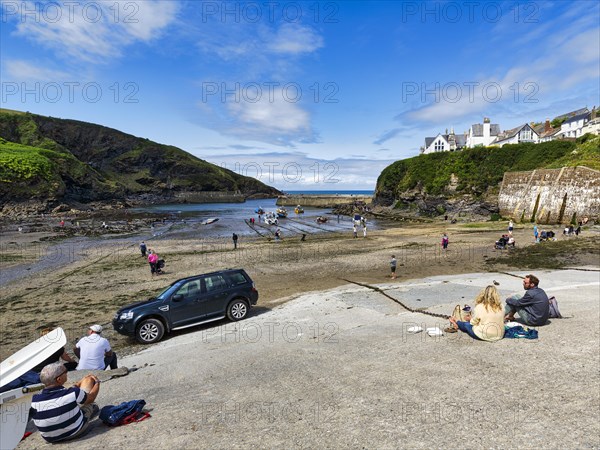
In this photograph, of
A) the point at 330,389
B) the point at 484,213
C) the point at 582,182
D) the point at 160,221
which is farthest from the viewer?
the point at 160,221

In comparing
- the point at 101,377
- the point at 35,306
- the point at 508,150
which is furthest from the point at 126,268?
the point at 508,150

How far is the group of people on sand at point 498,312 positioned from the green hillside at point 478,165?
1805 inches

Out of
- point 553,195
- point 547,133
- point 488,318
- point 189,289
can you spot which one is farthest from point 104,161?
point 488,318

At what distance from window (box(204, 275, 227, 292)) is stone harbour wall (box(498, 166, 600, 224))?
4577 centimetres

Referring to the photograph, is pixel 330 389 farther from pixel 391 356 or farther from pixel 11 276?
pixel 11 276

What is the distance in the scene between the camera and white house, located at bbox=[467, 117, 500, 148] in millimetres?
89125

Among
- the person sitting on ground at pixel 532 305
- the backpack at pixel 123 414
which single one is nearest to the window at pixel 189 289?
the backpack at pixel 123 414

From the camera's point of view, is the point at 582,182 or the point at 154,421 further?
the point at 582,182

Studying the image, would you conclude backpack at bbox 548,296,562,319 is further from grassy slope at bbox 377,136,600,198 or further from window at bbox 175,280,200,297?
grassy slope at bbox 377,136,600,198

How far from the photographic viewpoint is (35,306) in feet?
56.4

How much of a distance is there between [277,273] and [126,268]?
1162 centimetres

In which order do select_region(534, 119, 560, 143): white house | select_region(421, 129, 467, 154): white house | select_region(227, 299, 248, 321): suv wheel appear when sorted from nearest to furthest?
select_region(227, 299, 248, 321): suv wheel < select_region(534, 119, 560, 143): white house < select_region(421, 129, 467, 154): white house

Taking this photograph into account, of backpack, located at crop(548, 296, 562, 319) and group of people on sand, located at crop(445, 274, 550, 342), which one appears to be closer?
group of people on sand, located at crop(445, 274, 550, 342)

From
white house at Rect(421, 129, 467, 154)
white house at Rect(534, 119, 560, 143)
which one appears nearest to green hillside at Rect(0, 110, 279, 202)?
white house at Rect(421, 129, 467, 154)
